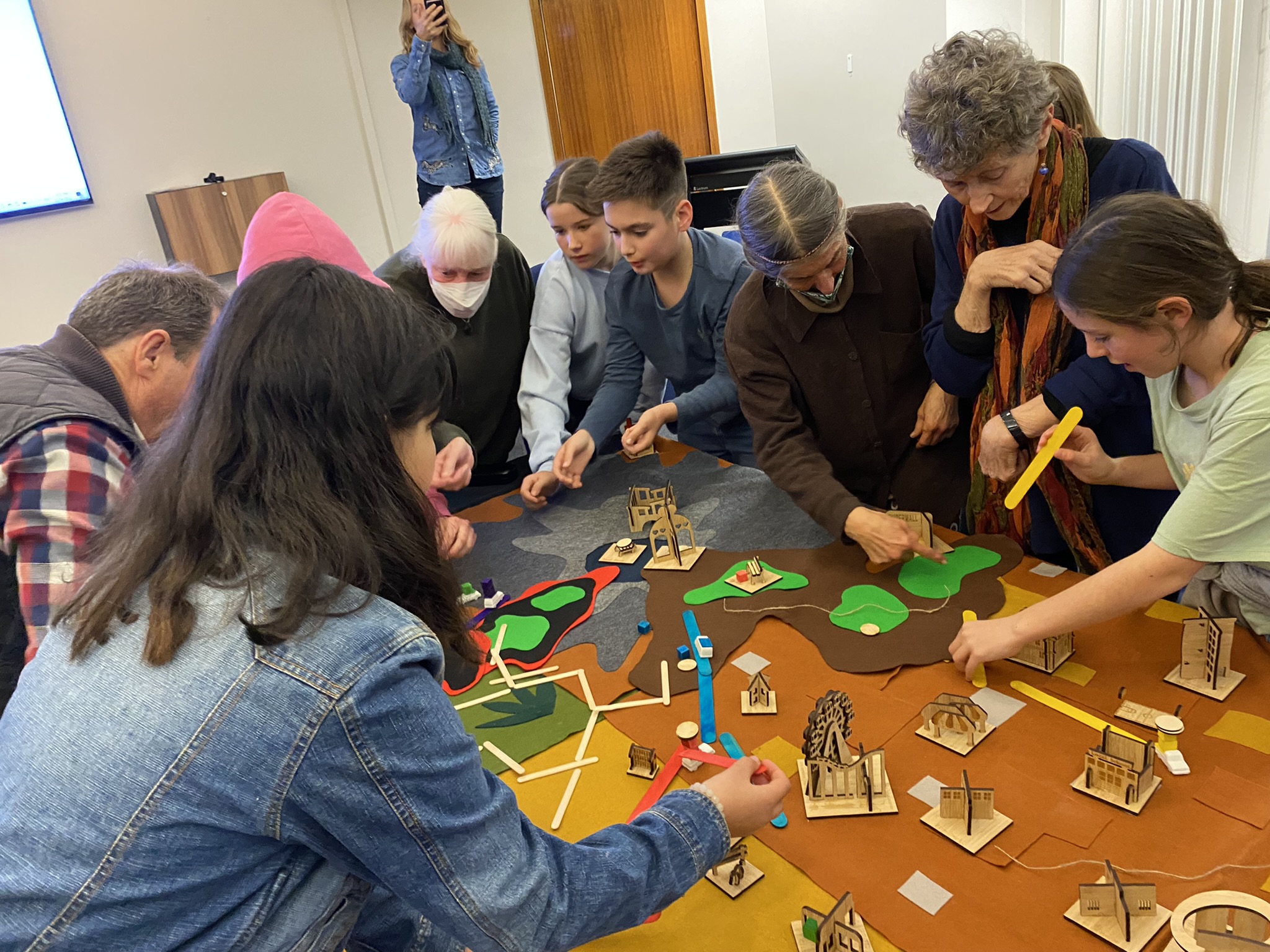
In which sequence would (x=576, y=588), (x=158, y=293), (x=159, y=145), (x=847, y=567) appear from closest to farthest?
(x=158, y=293), (x=847, y=567), (x=576, y=588), (x=159, y=145)

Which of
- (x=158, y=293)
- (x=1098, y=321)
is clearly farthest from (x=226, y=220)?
(x=1098, y=321)

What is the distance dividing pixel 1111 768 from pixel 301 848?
2.94 feet

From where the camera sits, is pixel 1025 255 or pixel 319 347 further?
pixel 1025 255

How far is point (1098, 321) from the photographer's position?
119 centimetres

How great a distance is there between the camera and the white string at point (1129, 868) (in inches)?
35.8

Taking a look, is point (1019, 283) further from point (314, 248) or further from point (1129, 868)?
point (314, 248)

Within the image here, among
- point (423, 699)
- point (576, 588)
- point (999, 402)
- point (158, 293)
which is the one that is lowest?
point (576, 588)

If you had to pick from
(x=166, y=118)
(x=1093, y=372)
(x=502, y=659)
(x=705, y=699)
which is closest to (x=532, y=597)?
(x=502, y=659)

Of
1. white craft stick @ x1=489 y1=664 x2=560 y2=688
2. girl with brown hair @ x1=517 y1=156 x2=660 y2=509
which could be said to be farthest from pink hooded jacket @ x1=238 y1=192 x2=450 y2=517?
white craft stick @ x1=489 y1=664 x2=560 y2=688

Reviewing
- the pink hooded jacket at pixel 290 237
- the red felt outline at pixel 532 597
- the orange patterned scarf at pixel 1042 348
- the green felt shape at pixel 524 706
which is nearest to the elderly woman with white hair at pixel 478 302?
the pink hooded jacket at pixel 290 237

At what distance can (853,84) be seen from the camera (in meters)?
5.62

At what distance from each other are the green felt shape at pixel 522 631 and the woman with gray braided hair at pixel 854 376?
1.87ft

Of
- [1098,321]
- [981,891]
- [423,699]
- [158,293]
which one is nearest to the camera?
[423,699]

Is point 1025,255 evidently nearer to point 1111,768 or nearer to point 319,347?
point 1111,768
